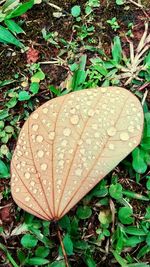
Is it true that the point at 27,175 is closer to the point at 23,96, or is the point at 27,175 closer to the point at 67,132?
the point at 67,132

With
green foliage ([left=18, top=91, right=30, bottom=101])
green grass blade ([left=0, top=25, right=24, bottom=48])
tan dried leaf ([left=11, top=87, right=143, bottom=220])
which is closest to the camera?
tan dried leaf ([left=11, top=87, right=143, bottom=220])

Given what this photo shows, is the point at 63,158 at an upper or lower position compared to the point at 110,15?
lower

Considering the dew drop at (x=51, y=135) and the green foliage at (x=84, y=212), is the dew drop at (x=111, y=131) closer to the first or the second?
the dew drop at (x=51, y=135)

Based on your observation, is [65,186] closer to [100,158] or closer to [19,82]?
[100,158]

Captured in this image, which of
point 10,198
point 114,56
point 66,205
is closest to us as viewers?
point 66,205

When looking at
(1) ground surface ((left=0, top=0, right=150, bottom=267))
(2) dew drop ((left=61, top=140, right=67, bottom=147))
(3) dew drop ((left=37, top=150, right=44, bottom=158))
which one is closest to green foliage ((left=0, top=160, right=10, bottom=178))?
(1) ground surface ((left=0, top=0, right=150, bottom=267))

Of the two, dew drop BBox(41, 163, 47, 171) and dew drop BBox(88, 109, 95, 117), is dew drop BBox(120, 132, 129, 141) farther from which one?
Result: dew drop BBox(41, 163, 47, 171)

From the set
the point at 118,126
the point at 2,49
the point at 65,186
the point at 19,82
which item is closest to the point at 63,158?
the point at 65,186
